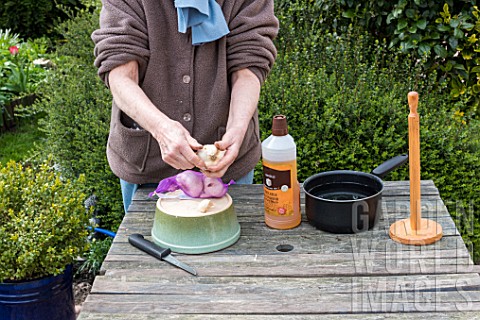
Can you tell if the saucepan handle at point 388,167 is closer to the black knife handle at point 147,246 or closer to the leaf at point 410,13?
the black knife handle at point 147,246

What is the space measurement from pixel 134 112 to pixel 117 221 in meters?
1.84

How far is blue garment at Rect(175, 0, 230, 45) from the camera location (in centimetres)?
212

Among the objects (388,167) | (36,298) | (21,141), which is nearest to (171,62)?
(388,167)

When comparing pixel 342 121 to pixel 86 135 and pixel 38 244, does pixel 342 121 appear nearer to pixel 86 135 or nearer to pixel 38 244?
pixel 86 135

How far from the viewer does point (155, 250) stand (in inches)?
75.5

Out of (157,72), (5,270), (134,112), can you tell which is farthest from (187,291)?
(5,270)

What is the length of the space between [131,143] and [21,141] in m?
3.97

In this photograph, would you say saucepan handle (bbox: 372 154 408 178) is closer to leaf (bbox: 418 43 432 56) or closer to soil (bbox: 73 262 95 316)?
soil (bbox: 73 262 95 316)

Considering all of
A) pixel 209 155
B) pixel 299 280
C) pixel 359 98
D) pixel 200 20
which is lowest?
pixel 359 98

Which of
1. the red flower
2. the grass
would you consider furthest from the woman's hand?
the red flower

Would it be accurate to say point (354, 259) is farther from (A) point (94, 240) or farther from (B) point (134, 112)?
(A) point (94, 240)

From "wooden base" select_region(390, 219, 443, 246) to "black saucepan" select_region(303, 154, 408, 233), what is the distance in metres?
0.08

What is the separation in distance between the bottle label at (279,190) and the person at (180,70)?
0.15 meters

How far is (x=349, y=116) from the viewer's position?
359 centimetres
